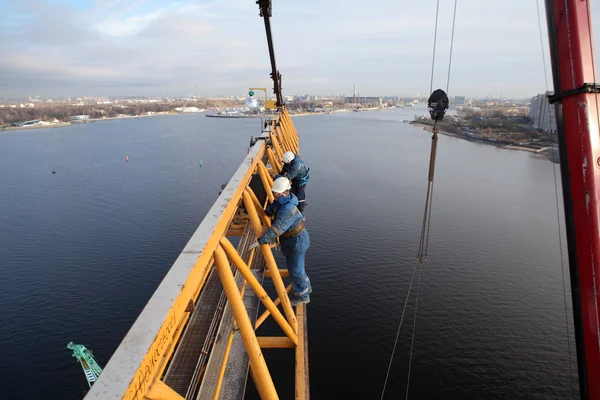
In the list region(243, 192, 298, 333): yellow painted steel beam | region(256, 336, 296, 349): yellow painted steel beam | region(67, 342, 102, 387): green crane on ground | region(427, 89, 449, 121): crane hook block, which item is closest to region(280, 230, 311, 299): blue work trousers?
region(243, 192, 298, 333): yellow painted steel beam

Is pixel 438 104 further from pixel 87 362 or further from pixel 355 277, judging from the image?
pixel 87 362

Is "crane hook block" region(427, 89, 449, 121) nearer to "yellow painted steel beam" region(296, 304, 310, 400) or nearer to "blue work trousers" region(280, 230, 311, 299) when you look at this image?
"blue work trousers" region(280, 230, 311, 299)

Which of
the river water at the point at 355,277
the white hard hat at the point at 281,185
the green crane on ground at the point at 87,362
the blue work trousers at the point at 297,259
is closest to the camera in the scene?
the white hard hat at the point at 281,185

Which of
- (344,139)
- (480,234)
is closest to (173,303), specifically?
(480,234)

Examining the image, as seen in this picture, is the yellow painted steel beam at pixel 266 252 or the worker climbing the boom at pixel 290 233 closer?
the worker climbing the boom at pixel 290 233

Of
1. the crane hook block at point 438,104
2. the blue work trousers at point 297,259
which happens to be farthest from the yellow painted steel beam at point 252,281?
the crane hook block at point 438,104

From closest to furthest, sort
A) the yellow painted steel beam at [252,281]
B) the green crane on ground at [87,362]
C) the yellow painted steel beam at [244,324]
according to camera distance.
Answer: the yellow painted steel beam at [244,324] < the yellow painted steel beam at [252,281] < the green crane on ground at [87,362]

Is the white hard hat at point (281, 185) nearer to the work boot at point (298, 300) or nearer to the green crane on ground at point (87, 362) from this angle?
the work boot at point (298, 300)

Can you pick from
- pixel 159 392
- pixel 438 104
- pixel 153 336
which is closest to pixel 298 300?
pixel 159 392
